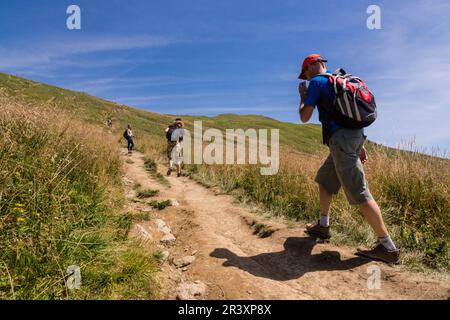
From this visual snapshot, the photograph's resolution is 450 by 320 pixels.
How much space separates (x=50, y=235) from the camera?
11.4 ft

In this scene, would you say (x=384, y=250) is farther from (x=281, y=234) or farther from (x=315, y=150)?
(x=315, y=150)

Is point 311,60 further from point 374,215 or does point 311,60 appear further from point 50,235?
point 50,235

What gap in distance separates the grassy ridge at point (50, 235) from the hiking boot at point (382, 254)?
8.21 ft

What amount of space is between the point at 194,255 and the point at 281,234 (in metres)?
1.36

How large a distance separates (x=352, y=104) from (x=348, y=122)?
20 cm

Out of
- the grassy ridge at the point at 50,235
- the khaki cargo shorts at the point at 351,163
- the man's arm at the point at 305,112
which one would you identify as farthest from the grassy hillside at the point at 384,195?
the grassy ridge at the point at 50,235

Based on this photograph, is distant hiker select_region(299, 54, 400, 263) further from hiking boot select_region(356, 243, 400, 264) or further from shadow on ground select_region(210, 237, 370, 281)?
shadow on ground select_region(210, 237, 370, 281)

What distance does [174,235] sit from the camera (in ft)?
18.4

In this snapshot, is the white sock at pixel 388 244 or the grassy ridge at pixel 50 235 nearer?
the grassy ridge at pixel 50 235

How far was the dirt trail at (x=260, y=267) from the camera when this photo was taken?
3398 mm

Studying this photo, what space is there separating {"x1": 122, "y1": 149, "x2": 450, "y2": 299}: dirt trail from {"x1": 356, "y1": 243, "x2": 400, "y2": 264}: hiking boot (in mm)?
77

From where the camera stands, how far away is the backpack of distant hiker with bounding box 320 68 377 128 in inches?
144

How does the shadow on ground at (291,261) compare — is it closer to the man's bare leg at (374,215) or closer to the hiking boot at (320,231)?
the hiking boot at (320,231)

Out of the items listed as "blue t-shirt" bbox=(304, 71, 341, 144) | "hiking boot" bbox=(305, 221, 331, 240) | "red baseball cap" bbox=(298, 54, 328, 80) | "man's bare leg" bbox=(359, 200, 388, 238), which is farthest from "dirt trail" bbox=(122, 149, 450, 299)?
"red baseball cap" bbox=(298, 54, 328, 80)
